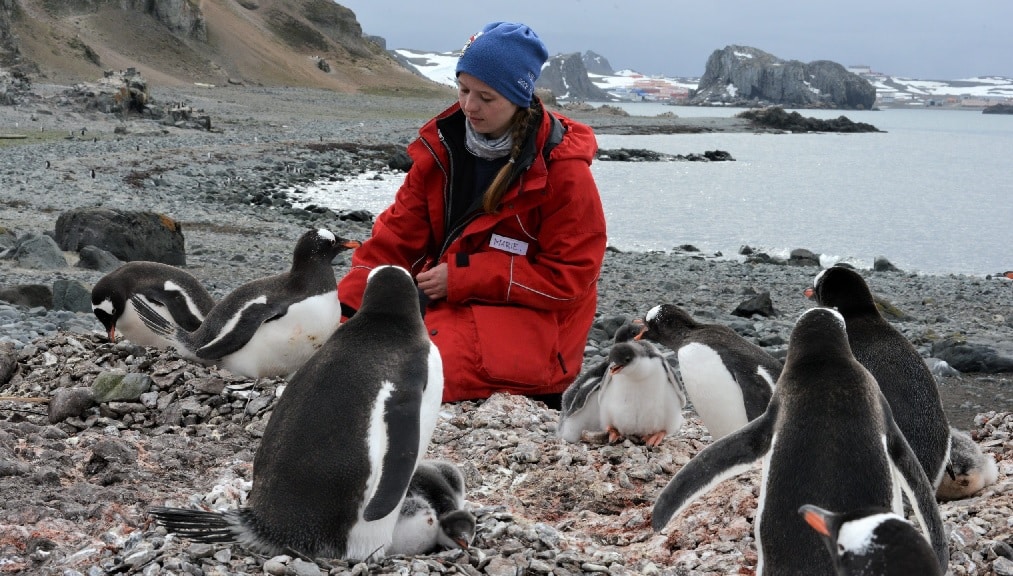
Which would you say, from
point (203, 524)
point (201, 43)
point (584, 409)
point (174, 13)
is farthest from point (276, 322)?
point (201, 43)

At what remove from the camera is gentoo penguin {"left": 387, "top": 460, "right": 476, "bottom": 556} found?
2.74 metres

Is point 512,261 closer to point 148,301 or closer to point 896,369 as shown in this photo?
point 896,369

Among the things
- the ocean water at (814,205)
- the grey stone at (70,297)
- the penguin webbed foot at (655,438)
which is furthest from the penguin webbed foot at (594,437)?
the ocean water at (814,205)

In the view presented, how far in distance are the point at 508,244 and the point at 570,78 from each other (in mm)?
140988

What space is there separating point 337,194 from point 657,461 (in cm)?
1430

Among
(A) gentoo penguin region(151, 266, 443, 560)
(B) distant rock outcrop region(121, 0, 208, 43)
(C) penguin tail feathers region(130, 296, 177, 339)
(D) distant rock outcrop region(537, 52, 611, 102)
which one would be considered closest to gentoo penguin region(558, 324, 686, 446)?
(A) gentoo penguin region(151, 266, 443, 560)

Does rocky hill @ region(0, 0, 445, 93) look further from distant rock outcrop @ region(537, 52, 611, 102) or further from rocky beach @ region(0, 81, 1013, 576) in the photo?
distant rock outcrop @ region(537, 52, 611, 102)

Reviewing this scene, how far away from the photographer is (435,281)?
4418 mm

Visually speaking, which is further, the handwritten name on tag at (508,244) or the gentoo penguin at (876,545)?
the handwritten name on tag at (508,244)

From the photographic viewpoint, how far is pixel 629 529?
10.8 ft

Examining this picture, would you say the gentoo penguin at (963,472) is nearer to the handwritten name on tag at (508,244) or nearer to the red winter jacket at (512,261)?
the red winter jacket at (512,261)

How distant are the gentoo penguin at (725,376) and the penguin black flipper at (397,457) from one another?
1550mm

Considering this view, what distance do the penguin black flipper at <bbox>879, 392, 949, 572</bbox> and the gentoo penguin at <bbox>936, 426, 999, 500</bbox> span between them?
956mm

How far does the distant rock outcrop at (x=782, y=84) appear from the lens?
4855 inches
